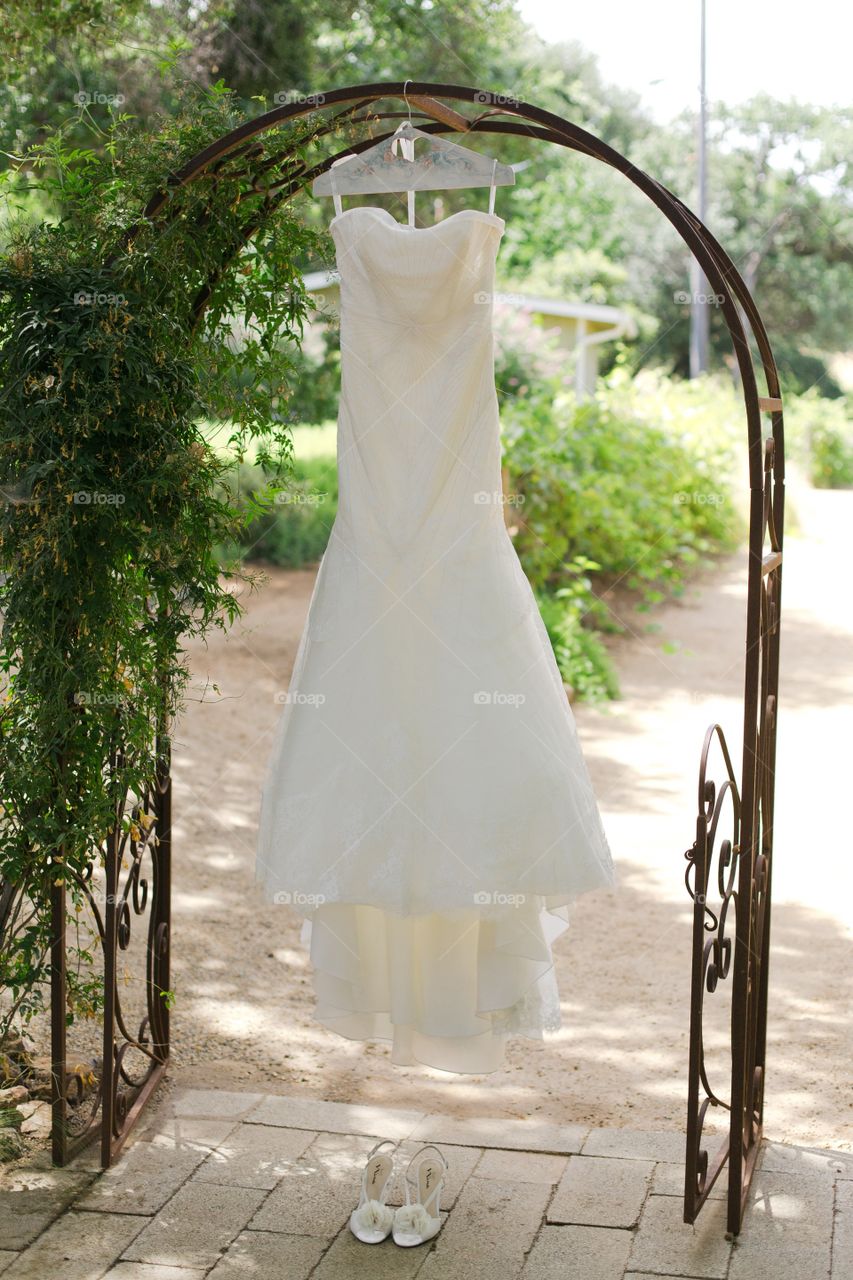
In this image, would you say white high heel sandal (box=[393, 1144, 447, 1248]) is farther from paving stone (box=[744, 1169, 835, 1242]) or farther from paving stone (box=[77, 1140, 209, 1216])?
paving stone (box=[744, 1169, 835, 1242])

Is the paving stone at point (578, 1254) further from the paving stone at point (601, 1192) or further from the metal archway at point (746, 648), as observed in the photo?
the metal archway at point (746, 648)

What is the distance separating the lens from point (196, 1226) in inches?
103

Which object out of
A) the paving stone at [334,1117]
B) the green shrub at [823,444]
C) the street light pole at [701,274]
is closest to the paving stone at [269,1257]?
the paving stone at [334,1117]

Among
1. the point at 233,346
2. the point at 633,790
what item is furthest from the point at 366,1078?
the point at 633,790

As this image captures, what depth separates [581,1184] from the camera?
278cm

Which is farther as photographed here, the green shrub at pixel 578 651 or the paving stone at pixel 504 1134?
the green shrub at pixel 578 651

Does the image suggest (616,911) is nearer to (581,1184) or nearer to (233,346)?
(581,1184)

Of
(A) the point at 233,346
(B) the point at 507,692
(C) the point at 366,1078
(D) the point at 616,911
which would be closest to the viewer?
(B) the point at 507,692

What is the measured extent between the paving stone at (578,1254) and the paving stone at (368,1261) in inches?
4.4

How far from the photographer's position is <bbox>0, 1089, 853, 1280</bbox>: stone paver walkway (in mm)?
2461

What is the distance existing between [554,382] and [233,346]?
7.49 meters

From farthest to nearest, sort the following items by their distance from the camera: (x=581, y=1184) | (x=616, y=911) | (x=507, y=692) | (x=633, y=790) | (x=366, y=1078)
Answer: (x=633, y=790)
(x=616, y=911)
(x=366, y=1078)
(x=581, y=1184)
(x=507, y=692)

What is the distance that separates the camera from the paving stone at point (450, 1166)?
2.73 metres

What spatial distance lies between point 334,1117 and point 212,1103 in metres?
0.33
